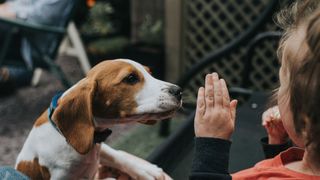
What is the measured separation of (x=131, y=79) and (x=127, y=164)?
22 centimetres

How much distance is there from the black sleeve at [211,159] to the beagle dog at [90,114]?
85mm

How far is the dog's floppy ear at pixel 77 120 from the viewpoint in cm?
79

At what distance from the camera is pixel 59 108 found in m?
0.79

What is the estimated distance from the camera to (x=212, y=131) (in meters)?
0.82

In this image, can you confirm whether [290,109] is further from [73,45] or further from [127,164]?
[73,45]

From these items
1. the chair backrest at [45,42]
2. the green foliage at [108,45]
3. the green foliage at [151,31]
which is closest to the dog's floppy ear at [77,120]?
the chair backrest at [45,42]

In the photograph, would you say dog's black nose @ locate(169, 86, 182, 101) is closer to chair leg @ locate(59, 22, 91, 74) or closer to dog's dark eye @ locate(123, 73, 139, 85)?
dog's dark eye @ locate(123, 73, 139, 85)

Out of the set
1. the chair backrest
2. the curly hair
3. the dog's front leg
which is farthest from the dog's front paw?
the chair backrest

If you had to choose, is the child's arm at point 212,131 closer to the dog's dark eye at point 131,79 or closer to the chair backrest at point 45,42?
the dog's dark eye at point 131,79

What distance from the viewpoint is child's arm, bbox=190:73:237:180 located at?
2.67 feet

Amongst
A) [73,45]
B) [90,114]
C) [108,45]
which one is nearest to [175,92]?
[90,114]

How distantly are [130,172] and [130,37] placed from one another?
246 cm

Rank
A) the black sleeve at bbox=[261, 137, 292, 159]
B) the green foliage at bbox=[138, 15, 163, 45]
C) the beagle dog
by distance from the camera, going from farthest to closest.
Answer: the green foliage at bbox=[138, 15, 163, 45] → the black sleeve at bbox=[261, 137, 292, 159] → the beagle dog

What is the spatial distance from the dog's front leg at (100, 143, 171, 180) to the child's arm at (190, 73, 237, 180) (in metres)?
0.22
